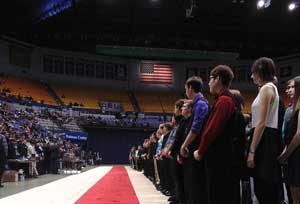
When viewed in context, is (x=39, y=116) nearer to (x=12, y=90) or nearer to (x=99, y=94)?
(x=12, y=90)

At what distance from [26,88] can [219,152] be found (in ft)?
107

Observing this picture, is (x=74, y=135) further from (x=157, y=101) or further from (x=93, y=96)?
(x=157, y=101)

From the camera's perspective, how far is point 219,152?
3900 millimetres

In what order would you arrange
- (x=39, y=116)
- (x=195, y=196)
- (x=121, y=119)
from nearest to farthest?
(x=195, y=196)
(x=39, y=116)
(x=121, y=119)

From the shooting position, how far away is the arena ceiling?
92.0 ft

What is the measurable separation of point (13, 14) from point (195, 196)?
85.4ft

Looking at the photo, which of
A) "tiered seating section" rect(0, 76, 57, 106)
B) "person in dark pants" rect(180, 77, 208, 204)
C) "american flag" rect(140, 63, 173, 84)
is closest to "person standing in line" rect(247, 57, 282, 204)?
"person in dark pants" rect(180, 77, 208, 204)

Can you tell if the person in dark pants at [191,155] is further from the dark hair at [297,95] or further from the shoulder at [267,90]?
the dark hair at [297,95]

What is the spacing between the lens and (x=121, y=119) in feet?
125

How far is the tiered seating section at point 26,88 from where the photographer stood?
3291 cm

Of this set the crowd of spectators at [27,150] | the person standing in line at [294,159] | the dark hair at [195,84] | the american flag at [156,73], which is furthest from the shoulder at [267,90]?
the american flag at [156,73]

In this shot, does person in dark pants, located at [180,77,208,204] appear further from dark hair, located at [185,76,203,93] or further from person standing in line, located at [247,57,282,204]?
person standing in line, located at [247,57,282,204]

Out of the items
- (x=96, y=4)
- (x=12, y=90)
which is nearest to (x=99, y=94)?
(x=12, y=90)

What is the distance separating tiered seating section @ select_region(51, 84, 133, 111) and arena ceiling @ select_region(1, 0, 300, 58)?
3.52m
